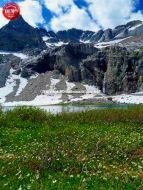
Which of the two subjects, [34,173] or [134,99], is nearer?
[34,173]

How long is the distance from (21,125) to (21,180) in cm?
2239

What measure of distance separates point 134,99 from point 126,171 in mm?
176937

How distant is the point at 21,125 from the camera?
122ft

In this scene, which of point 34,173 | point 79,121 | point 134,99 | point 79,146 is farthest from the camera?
point 134,99

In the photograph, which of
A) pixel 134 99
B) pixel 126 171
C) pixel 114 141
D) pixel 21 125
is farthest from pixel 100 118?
pixel 134 99

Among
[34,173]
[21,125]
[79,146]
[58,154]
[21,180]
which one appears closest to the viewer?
[21,180]

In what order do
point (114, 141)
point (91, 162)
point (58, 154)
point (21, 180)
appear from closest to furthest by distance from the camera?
point (21, 180) < point (91, 162) < point (58, 154) < point (114, 141)

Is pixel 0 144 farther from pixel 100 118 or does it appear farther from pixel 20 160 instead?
pixel 100 118

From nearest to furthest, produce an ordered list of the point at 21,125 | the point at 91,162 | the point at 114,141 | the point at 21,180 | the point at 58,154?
the point at 21,180 → the point at 91,162 → the point at 58,154 → the point at 114,141 → the point at 21,125

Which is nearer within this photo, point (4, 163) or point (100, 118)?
point (4, 163)

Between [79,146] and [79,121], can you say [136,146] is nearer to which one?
[79,146]

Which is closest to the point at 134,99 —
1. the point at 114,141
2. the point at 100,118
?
the point at 100,118

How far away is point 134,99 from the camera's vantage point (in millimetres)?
191625

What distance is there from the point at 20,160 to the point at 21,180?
4.36 meters
